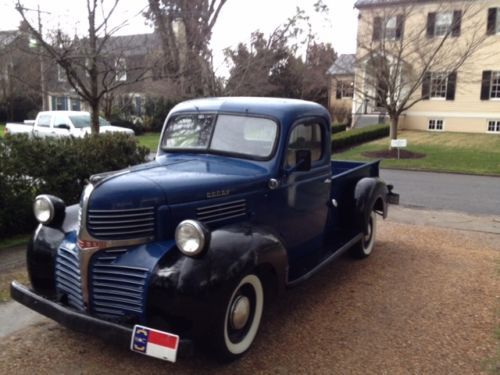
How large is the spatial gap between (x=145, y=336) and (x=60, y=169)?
450 cm

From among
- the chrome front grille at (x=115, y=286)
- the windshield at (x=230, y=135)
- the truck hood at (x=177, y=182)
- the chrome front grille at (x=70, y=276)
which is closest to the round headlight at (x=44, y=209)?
the chrome front grille at (x=70, y=276)

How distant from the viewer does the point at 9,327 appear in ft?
13.2

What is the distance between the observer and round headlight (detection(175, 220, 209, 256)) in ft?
9.90

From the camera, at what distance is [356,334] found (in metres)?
3.97

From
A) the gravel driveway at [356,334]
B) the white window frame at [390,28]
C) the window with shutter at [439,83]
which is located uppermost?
the white window frame at [390,28]

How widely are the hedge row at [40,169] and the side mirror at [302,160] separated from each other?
12.7 feet

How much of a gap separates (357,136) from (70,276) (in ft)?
61.3

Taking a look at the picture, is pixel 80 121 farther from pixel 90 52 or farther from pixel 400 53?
pixel 400 53

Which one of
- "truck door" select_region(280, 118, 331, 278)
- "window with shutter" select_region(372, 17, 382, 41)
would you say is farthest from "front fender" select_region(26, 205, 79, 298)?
"window with shutter" select_region(372, 17, 382, 41)

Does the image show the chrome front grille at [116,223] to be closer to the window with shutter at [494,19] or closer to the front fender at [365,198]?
the front fender at [365,198]

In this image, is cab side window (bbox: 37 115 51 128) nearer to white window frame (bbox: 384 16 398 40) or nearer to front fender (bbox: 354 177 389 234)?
white window frame (bbox: 384 16 398 40)

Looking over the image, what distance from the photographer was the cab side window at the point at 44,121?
59.3 feet

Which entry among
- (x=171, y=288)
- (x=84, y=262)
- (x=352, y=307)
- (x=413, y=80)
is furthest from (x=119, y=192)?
(x=413, y=80)

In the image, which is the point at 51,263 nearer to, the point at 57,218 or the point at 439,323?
the point at 57,218
